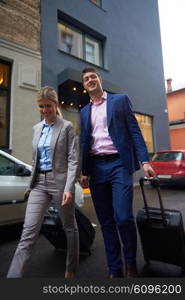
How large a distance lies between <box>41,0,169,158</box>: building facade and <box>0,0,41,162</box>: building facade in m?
0.58

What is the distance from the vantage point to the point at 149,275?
273 cm

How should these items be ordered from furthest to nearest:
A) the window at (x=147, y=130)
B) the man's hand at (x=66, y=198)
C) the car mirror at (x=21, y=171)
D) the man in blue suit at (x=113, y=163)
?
the window at (x=147, y=130) < the car mirror at (x=21, y=171) < the man in blue suit at (x=113, y=163) < the man's hand at (x=66, y=198)

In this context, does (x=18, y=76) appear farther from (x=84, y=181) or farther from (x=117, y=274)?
(x=117, y=274)

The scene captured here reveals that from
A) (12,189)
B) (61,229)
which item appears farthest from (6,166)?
(61,229)

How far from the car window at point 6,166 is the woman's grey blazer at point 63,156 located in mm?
2349

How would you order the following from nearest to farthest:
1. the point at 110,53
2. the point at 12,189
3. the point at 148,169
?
the point at 148,169 < the point at 12,189 < the point at 110,53

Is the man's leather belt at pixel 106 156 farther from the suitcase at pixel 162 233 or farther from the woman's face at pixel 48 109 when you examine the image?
the woman's face at pixel 48 109

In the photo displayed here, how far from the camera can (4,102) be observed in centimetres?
872

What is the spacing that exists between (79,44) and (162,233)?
11006 millimetres

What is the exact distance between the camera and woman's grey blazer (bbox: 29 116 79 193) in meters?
2.32

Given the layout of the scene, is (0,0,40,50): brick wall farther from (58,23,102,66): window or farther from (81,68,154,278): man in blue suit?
(81,68,154,278): man in blue suit

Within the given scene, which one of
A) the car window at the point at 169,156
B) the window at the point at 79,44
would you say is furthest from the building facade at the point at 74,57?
the car window at the point at 169,156

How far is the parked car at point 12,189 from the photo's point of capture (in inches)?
169

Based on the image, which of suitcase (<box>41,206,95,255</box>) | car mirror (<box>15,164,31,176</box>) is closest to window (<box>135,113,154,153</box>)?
car mirror (<box>15,164,31,176</box>)
